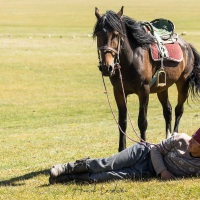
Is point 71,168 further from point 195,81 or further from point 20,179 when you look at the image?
point 195,81

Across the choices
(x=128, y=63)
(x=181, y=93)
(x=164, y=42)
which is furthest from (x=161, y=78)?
(x=181, y=93)

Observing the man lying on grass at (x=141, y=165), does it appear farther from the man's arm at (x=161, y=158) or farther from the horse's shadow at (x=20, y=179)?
the horse's shadow at (x=20, y=179)

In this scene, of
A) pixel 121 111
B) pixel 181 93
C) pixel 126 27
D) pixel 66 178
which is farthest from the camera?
pixel 181 93

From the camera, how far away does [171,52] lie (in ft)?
36.0

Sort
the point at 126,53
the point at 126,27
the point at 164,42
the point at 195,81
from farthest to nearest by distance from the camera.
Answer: the point at 195,81 → the point at 164,42 → the point at 126,27 → the point at 126,53

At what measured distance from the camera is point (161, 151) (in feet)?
22.8

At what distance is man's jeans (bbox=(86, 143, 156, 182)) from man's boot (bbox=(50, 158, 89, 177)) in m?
0.07

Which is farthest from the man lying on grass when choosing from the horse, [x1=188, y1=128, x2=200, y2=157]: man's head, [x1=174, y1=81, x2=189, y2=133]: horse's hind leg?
[x1=174, y1=81, x2=189, y2=133]: horse's hind leg

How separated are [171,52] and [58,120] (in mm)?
8236

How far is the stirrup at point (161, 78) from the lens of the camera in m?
10.5

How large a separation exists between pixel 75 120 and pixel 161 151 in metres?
11.7

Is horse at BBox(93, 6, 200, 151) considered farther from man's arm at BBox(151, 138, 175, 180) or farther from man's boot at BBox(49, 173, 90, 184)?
man's boot at BBox(49, 173, 90, 184)

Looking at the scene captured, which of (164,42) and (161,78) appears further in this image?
(164,42)

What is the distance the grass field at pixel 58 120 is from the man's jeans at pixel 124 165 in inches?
5.4
